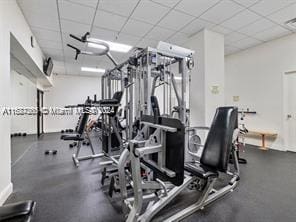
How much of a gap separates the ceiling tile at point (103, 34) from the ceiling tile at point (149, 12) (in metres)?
0.87

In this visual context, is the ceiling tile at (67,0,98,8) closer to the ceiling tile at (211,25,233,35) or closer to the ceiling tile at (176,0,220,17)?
the ceiling tile at (176,0,220,17)

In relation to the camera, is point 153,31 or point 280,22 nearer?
point 280,22

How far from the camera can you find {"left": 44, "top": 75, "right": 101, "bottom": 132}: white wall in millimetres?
8297

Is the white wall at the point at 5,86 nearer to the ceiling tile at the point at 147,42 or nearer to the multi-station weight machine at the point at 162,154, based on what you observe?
the multi-station weight machine at the point at 162,154

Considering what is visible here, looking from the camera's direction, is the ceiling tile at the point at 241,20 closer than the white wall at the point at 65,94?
Yes

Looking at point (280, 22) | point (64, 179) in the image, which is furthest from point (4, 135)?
point (280, 22)

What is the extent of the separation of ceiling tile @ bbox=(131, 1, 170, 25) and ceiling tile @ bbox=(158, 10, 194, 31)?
14 cm

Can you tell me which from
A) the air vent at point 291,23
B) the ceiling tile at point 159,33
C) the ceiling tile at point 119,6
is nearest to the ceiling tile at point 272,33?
the air vent at point 291,23

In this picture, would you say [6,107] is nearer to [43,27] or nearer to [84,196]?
[84,196]

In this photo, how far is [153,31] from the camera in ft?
12.8

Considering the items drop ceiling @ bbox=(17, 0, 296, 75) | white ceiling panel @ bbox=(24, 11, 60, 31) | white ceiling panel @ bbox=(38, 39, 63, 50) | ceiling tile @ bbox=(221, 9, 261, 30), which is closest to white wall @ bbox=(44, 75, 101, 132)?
white ceiling panel @ bbox=(38, 39, 63, 50)

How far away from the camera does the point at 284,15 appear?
3.31m

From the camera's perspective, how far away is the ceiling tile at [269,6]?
2.88 m

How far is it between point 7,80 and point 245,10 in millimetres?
4013
